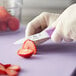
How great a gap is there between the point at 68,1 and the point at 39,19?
0.81 feet

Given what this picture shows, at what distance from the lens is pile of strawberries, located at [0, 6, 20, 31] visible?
61cm

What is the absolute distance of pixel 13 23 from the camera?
62cm

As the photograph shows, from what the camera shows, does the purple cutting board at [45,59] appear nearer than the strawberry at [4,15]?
Yes

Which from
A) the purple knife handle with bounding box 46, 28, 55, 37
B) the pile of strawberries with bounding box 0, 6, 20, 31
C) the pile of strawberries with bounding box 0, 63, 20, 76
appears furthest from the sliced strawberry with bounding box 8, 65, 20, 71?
the pile of strawberries with bounding box 0, 6, 20, 31

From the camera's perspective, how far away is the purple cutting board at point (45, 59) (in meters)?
0.39

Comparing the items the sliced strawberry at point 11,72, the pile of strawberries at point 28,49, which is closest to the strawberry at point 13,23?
the pile of strawberries at point 28,49

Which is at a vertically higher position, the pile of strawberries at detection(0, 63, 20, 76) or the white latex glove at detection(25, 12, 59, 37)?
the white latex glove at detection(25, 12, 59, 37)

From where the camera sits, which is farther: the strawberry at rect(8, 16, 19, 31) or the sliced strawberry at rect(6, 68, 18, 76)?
the strawberry at rect(8, 16, 19, 31)

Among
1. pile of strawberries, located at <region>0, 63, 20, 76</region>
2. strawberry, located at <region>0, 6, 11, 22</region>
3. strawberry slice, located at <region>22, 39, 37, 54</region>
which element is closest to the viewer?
pile of strawberries, located at <region>0, 63, 20, 76</region>

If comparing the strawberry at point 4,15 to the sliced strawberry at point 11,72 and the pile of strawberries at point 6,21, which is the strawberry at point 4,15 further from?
the sliced strawberry at point 11,72

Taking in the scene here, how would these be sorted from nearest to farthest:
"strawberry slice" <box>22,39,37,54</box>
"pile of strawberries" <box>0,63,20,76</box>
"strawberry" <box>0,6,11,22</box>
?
"pile of strawberries" <box>0,63,20,76</box> → "strawberry slice" <box>22,39,37,54</box> → "strawberry" <box>0,6,11,22</box>

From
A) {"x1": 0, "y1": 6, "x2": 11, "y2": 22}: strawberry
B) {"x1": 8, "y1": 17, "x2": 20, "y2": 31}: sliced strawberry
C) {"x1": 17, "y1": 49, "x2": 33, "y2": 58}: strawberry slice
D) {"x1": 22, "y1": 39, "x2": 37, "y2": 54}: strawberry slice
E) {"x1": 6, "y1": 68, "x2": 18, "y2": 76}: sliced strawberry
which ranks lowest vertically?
{"x1": 6, "y1": 68, "x2": 18, "y2": 76}: sliced strawberry

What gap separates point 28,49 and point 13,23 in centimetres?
18

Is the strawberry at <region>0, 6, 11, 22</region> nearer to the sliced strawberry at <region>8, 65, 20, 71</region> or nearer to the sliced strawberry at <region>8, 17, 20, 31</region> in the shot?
the sliced strawberry at <region>8, 17, 20, 31</region>
